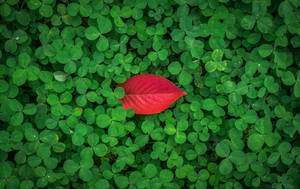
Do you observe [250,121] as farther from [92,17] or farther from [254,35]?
[92,17]

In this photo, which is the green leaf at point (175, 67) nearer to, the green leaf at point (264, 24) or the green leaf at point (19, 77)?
the green leaf at point (264, 24)

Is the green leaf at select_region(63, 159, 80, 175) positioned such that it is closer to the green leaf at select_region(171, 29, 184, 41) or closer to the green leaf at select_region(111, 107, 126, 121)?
the green leaf at select_region(111, 107, 126, 121)

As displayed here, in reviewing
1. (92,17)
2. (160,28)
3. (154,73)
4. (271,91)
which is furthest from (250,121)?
(92,17)

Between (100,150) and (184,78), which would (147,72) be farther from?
(100,150)

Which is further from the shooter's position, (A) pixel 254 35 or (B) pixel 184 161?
(B) pixel 184 161

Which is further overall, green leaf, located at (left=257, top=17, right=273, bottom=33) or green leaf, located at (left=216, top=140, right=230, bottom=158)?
green leaf, located at (left=216, top=140, right=230, bottom=158)

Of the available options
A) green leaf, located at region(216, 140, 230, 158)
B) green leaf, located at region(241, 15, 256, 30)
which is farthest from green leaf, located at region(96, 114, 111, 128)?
green leaf, located at region(241, 15, 256, 30)

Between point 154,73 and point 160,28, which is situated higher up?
point 160,28
